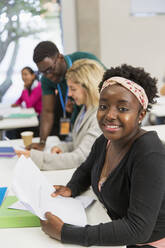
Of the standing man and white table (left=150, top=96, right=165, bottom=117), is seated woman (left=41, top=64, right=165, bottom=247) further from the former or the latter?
white table (left=150, top=96, right=165, bottom=117)

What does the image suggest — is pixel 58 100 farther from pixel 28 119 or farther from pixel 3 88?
pixel 3 88

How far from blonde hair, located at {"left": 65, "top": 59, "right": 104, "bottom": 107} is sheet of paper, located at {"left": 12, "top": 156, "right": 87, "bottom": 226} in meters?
0.68

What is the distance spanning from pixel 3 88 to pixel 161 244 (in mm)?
4073

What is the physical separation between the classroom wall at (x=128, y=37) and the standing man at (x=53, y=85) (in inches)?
92.6

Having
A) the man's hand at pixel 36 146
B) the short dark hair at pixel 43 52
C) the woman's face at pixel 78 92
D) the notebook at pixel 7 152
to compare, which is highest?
the short dark hair at pixel 43 52

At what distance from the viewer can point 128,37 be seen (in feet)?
14.9

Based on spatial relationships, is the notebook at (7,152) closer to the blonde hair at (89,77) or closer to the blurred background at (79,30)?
the blonde hair at (89,77)

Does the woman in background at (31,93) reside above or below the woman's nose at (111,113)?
below

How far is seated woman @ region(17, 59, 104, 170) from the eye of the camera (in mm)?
1561

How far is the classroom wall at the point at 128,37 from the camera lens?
14.5 feet

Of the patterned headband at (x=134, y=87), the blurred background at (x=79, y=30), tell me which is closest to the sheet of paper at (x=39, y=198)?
the patterned headband at (x=134, y=87)

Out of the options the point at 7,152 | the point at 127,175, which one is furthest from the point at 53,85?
the point at 127,175

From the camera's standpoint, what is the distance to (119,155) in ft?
3.41

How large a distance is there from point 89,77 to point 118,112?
78 cm
